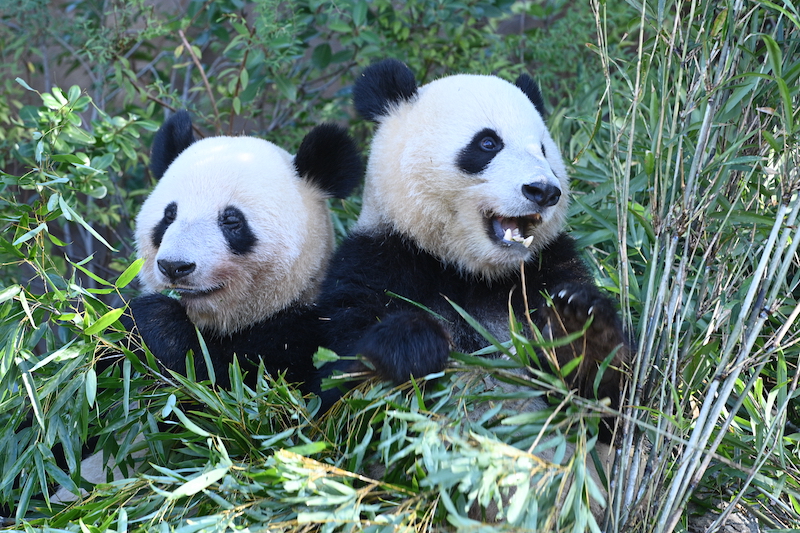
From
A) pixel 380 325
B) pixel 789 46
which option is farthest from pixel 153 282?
pixel 789 46

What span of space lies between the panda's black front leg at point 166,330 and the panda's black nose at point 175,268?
0.58 ft

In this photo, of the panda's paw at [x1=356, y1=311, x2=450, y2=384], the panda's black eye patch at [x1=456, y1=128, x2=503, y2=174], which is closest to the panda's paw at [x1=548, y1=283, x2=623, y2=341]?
the panda's paw at [x1=356, y1=311, x2=450, y2=384]

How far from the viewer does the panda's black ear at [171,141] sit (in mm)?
2879

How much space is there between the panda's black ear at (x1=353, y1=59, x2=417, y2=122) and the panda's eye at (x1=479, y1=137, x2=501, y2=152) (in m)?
0.35

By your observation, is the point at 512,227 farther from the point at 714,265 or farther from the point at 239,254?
the point at 239,254

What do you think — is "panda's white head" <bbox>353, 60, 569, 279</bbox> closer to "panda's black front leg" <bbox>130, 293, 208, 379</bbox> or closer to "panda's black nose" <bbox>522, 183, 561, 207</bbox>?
"panda's black nose" <bbox>522, 183, 561, 207</bbox>

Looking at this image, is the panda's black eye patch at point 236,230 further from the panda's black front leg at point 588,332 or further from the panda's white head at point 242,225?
the panda's black front leg at point 588,332

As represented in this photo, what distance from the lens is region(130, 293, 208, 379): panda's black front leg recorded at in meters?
2.40

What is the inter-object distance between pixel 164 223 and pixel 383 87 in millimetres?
877

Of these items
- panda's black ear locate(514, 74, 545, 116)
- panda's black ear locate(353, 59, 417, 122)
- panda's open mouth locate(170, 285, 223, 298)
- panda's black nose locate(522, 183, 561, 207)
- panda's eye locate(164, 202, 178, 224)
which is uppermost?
panda's black ear locate(353, 59, 417, 122)

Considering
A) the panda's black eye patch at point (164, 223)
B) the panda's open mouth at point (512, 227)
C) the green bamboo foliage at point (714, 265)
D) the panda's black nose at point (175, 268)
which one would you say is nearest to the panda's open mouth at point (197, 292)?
the panda's black nose at point (175, 268)

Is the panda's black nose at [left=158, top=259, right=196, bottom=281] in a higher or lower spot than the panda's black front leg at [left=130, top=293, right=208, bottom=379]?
higher

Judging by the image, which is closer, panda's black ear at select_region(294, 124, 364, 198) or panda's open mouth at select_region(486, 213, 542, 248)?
panda's open mouth at select_region(486, 213, 542, 248)

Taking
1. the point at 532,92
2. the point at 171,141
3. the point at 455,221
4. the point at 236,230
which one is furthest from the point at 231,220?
the point at 532,92
